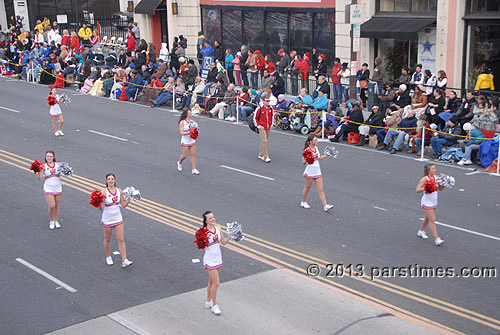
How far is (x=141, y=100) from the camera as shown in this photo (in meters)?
28.2

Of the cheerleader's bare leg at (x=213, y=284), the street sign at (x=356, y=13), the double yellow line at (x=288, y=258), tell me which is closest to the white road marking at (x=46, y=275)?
the cheerleader's bare leg at (x=213, y=284)

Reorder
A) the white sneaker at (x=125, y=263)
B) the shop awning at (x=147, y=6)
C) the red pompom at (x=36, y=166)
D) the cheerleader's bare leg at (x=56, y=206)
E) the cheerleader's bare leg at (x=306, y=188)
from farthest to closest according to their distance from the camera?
1. the shop awning at (x=147, y=6)
2. the cheerleader's bare leg at (x=306, y=188)
3. the cheerleader's bare leg at (x=56, y=206)
4. the red pompom at (x=36, y=166)
5. the white sneaker at (x=125, y=263)

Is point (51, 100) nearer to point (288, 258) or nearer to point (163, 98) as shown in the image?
point (163, 98)

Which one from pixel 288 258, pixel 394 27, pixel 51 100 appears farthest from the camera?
pixel 394 27

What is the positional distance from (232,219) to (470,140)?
7823mm

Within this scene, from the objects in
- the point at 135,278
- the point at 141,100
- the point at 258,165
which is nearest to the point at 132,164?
the point at 258,165

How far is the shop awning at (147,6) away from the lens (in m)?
36.5

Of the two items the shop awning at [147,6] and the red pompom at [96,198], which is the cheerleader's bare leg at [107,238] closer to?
the red pompom at [96,198]

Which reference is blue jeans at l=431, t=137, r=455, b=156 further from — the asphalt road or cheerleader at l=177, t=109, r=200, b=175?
cheerleader at l=177, t=109, r=200, b=175

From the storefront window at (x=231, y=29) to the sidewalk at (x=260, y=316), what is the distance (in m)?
23.8

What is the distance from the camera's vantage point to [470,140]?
18.2m

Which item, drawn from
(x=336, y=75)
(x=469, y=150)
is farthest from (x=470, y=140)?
(x=336, y=75)

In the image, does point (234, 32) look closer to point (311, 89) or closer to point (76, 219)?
point (311, 89)

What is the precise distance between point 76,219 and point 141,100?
14578 mm
